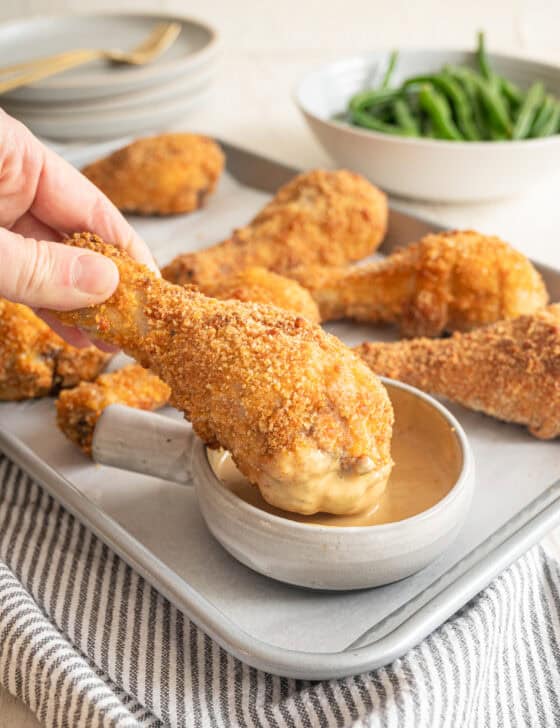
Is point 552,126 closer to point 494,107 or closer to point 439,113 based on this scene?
point 494,107

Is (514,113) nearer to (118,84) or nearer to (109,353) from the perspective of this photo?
(118,84)

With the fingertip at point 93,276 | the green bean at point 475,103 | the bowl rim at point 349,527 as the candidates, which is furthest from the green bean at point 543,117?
the fingertip at point 93,276

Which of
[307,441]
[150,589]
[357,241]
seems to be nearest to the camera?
[307,441]

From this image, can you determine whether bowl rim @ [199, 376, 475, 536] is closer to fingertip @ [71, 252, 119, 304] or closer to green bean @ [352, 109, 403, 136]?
fingertip @ [71, 252, 119, 304]

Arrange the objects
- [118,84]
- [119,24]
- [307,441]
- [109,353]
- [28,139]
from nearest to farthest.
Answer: [307,441] < [28,139] < [109,353] < [118,84] < [119,24]

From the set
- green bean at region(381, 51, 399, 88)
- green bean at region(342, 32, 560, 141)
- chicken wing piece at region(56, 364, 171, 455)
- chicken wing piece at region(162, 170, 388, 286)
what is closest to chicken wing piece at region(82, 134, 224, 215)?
chicken wing piece at region(162, 170, 388, 286)

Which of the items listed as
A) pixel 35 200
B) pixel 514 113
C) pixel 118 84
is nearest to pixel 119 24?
pixel 118 84
